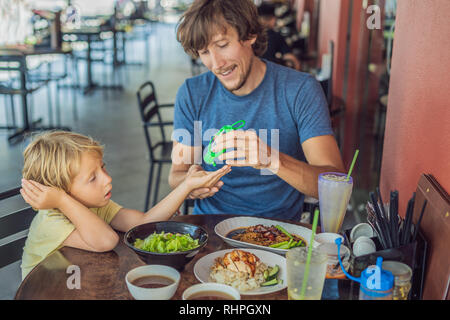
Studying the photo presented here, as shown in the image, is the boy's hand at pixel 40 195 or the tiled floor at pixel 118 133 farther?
the tiled floor at pixel 118 133

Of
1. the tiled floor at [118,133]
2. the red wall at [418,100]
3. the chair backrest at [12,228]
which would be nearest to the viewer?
the red wall at [418,100]

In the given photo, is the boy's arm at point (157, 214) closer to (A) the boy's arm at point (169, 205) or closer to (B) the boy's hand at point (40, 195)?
(A) the boy's arm at point (169, 205)

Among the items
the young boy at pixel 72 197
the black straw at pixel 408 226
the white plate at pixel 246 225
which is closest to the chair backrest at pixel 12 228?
the young boy at pixel 72 197

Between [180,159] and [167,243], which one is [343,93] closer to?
[180,159]

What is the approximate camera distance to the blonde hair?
5.16 feet

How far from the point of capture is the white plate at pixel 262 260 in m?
1.27

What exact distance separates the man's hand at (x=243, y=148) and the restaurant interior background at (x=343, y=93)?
521mm

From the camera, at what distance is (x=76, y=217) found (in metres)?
1.50

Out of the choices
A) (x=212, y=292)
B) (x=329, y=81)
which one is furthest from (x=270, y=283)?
(x=329, y=81)

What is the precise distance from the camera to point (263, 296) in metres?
1.25

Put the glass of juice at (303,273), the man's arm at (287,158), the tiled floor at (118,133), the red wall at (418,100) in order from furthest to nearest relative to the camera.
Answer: the tiled floor at (118,133) → the man's arm at (287,158) → the red wall at (418,100) → the glass of juice at (303,273)

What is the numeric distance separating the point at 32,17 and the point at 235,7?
529 centimetres

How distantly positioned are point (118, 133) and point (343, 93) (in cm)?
303

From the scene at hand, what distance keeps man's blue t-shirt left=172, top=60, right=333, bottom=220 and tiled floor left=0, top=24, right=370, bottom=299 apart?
0.83 metres
